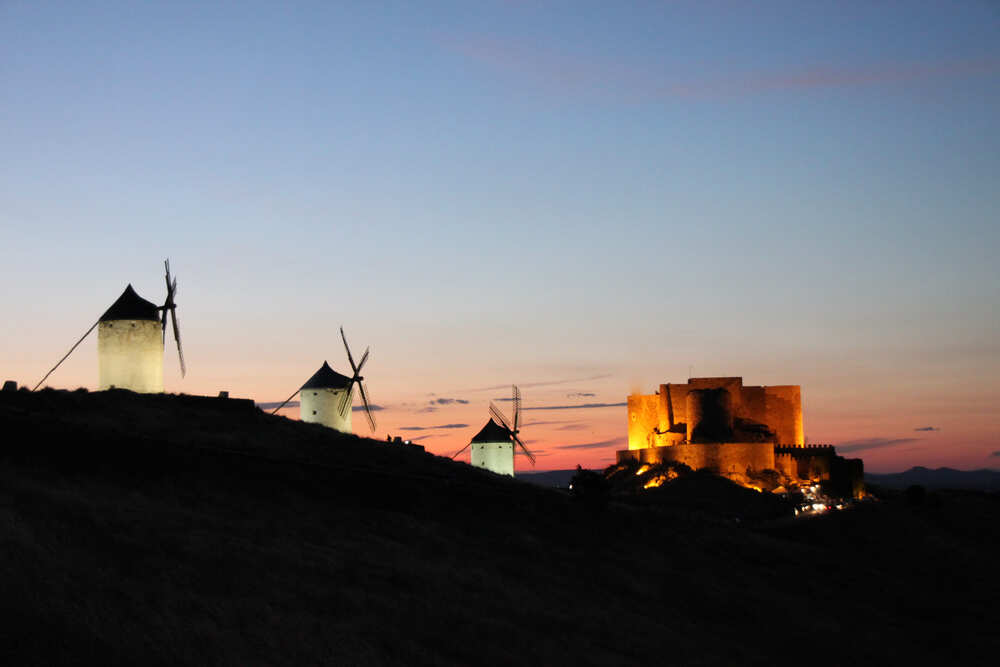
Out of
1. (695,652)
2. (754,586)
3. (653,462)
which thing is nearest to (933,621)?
(754,586)

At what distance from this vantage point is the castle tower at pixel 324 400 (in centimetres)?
6266

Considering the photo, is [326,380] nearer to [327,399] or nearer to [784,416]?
[327,399]

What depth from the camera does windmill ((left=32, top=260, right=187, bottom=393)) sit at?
5162cm

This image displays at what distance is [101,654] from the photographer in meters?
17.0

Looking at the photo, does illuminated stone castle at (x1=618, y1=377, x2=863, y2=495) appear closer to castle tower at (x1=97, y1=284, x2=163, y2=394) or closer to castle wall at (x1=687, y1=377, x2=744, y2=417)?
castle wall at (x1=687, y1=377, x2=744, y2=417)

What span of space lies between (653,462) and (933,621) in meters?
48.0

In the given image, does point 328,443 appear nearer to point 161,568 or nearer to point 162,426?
point 162,426

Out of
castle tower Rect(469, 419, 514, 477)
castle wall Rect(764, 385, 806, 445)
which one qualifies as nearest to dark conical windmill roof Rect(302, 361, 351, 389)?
castle tower Rect(469, 419, 514, 477)

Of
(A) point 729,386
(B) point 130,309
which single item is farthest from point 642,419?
(B) point 130,309

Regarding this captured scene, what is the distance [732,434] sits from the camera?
8838 centimetres

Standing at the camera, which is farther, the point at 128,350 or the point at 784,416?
the point at 784,416

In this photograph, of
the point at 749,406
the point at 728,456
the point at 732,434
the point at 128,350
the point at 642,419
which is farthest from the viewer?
the point at 642,419

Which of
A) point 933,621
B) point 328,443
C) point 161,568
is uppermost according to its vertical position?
point 328,443

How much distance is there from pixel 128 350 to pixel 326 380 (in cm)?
1424
